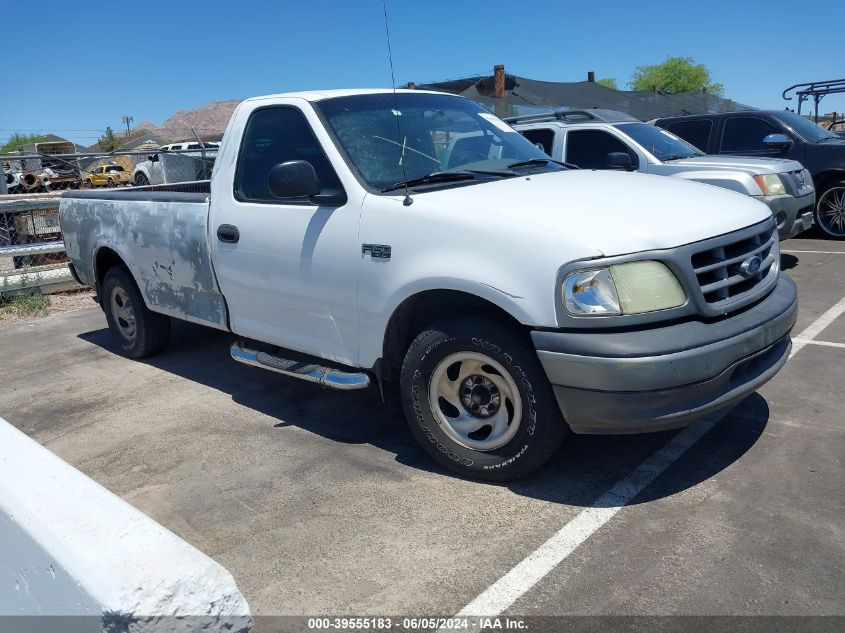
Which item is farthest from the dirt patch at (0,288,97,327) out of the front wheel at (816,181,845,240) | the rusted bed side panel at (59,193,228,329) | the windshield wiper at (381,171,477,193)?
the front wheel at (816,181,845,240)

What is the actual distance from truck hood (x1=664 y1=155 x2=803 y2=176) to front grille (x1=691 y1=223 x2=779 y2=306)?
17.1 feet

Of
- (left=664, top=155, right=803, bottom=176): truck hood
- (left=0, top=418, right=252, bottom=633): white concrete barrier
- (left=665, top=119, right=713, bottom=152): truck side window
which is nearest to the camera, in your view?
(left=0, top=418, right=252, bottom=633): white concrete barrier

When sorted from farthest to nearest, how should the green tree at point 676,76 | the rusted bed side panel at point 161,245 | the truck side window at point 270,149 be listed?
1. the green tree at point 676,76
2. the rusted bed side panel at point 161,245
3. the truck side window at point 270,149

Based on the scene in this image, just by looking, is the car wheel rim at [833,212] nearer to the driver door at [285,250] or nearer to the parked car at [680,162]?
the parked car at [680,162]

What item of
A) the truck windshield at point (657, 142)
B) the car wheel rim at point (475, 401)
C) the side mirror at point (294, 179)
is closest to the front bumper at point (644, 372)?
the car wheel rim at point (475, 401)

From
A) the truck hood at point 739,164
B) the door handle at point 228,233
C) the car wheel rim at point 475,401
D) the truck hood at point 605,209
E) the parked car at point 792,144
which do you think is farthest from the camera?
the parked car at point 792,144

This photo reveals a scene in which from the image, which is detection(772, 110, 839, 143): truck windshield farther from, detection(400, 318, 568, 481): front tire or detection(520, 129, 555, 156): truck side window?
detection(400, 318, 568, 481): front tire

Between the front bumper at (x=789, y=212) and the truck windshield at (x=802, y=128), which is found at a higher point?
the truck windshield at (x=802, y=128)

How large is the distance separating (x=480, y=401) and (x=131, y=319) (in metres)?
3.88

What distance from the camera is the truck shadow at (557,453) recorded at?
12.3 feet

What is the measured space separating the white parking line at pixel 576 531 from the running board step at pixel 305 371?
140 centimetres

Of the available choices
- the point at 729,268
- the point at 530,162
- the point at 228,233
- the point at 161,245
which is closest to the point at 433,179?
the point at 530,162

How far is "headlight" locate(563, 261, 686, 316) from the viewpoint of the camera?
325 cm

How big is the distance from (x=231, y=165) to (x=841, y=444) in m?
3.96
